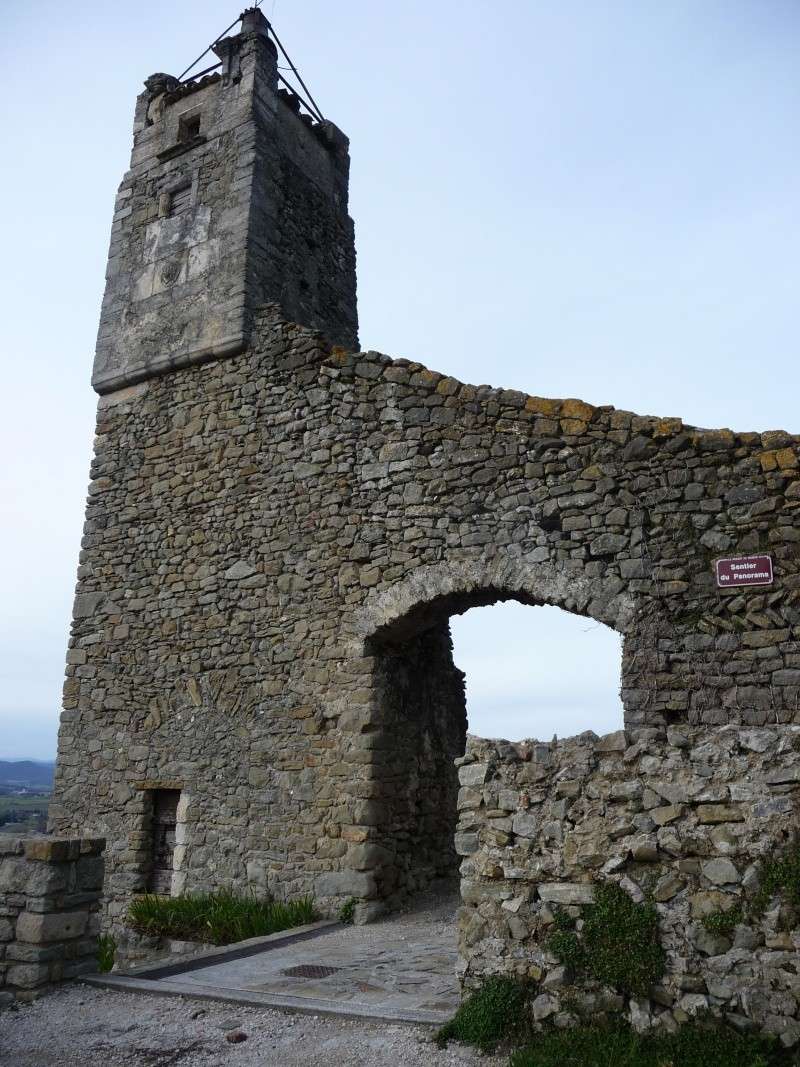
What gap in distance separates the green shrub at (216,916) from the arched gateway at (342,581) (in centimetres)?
21

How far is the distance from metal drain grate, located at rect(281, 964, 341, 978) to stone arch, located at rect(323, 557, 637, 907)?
5.47 ft

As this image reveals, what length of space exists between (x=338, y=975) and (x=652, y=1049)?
7.76 ft

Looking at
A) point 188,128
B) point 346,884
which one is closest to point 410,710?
point 346,884

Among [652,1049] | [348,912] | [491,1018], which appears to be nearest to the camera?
[652,1049]

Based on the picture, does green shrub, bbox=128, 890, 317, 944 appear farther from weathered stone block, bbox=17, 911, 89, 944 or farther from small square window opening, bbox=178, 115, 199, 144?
small square window opening, bbox=178, 115, 199, 144

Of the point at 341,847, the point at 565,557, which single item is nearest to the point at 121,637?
the point at 341,847

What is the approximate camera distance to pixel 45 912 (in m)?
4.87

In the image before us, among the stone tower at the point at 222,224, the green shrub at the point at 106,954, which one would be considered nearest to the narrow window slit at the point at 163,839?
the green shrub at the point at 106,954

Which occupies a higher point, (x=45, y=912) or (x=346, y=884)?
(x=45, y=912)

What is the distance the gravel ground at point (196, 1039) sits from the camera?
3.63 m

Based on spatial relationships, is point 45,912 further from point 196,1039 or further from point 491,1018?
point 491,1018

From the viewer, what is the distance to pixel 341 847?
23.7ft

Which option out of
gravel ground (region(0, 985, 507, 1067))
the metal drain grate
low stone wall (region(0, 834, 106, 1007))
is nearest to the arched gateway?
gravel ground (region(0, 985, 507, 1067))

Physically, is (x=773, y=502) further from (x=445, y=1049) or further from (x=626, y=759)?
(x=445, y=1049)
